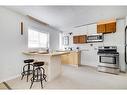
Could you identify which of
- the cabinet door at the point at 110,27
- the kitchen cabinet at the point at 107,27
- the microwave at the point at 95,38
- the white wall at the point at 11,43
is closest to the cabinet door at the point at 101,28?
the kitchen cabinet at the point at 107,27

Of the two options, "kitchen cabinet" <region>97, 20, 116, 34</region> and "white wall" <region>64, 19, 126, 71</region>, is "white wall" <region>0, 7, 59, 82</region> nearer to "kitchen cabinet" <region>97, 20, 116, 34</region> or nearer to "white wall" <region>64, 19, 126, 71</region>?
"white wall" <region>64, 19, 126, 71</region>

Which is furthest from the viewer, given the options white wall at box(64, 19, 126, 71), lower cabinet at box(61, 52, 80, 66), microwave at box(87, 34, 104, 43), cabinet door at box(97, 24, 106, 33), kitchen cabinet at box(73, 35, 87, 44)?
kitchen cabinet at box(73, 35, 87, 44)

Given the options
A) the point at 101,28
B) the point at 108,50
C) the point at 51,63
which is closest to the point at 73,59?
the point at 108,50

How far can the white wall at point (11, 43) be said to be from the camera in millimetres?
3064

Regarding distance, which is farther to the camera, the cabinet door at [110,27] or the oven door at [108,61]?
the cabinet door at [110,27]

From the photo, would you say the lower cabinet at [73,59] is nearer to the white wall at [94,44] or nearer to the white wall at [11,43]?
the white wall at [94,44]

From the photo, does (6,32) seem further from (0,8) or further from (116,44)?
(116,44)

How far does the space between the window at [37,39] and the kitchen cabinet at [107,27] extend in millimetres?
2939

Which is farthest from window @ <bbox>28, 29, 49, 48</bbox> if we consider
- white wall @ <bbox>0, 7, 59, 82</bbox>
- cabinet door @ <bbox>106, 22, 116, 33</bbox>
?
cabinet door @ <bbox>106, 22, 116, 33</bbox>

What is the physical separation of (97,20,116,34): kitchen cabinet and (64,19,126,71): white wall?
9.7 inches

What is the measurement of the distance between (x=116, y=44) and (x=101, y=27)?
107 centimetres

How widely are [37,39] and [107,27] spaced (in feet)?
11.3

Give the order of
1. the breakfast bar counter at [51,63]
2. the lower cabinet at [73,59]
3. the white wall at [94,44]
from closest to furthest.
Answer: the breakfast bar counter at [51,63] < the white wall at [94,44] < the lower cabinet at [73,59]

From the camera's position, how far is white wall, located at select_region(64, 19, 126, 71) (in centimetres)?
438
